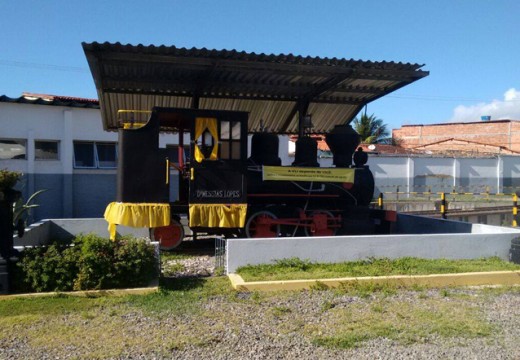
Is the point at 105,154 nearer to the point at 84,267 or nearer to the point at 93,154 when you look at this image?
the point at 93,154

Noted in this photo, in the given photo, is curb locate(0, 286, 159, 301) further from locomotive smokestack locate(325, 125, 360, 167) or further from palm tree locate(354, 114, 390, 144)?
palm tree locate(354, 114, 390, 144)

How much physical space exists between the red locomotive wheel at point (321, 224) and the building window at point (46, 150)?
35.3 feet

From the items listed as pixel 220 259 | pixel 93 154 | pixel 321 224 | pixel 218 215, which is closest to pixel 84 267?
pixel 220 259

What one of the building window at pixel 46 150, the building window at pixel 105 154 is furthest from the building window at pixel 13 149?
the building window at pixel 105 154

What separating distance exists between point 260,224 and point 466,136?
48.0 metres

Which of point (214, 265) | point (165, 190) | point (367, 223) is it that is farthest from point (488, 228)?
point (165, 190)

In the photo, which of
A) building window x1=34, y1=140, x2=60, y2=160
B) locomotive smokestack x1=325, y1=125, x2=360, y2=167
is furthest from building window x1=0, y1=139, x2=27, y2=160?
locomotive smokestack x1=325, y1=125, x2=360, y2=167

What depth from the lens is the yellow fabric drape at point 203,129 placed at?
9617 millimetres

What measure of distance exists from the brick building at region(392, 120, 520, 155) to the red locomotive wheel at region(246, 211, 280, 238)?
38.2 m

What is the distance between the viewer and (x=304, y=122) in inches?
494

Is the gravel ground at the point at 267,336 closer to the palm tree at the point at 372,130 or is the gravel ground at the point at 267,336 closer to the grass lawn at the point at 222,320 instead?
the grass lawn at the point at 222,320

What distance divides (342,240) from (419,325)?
2790 millimetres

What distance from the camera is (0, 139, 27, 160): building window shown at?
1684 centimetres

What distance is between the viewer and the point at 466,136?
52.9m
